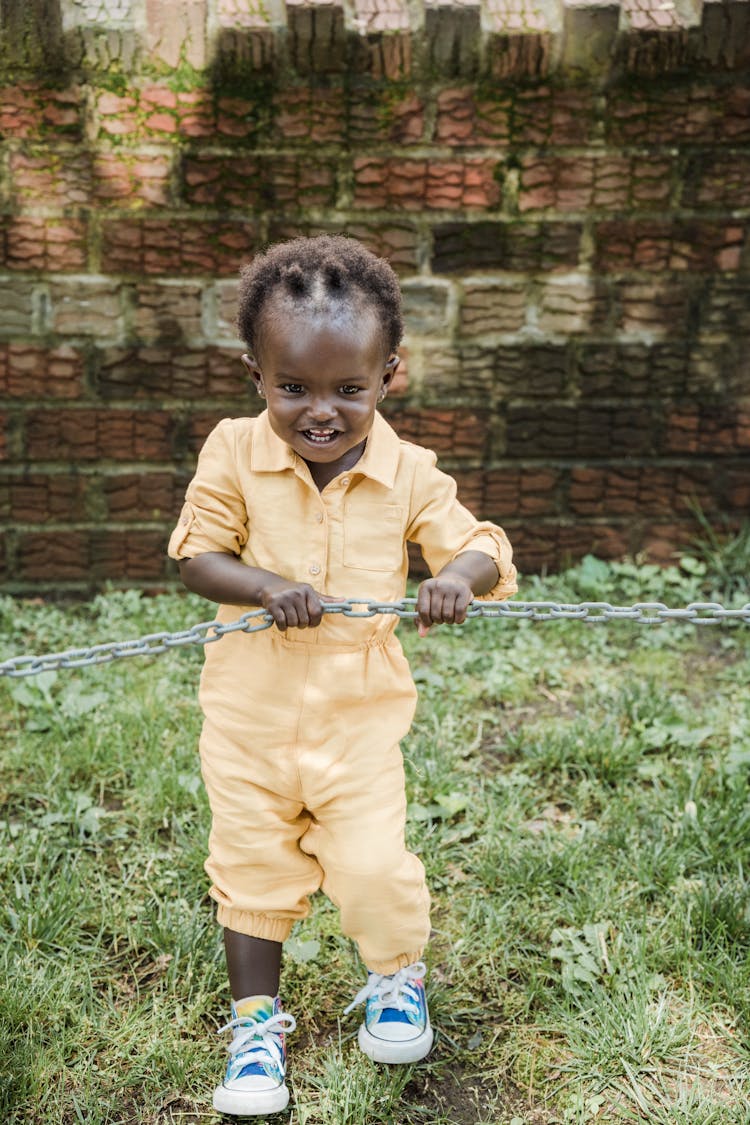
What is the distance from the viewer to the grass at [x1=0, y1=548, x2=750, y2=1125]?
7.25 feet

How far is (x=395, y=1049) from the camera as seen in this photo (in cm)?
222

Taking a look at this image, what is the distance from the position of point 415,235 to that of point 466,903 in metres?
2.18

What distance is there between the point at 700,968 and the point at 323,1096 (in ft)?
2.83

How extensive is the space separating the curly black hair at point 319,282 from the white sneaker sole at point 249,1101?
1384mm

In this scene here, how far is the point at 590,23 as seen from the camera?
3.54 metres

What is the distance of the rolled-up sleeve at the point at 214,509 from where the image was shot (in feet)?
7.09

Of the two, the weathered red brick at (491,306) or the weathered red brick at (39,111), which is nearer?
the weathered red brick at (39,111)

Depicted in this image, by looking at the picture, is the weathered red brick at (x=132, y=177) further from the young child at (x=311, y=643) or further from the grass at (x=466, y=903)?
the young child at (x=311, y=643)

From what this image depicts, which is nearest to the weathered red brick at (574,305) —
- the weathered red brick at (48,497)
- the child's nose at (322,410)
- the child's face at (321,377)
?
the weathered red brick at (48,497)

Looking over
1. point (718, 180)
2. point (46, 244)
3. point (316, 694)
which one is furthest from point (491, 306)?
point (316, 694)

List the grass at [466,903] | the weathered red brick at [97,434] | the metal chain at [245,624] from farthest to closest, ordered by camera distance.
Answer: the weathered red brick at [97,434] → the grass at [466,903] → the metal chain at [245,624]

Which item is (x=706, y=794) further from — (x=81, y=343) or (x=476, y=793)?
(x=81, y=343)

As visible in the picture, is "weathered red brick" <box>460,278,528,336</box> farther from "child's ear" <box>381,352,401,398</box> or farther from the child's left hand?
the child's left hand

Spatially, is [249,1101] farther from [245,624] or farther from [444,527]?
[444,527]
